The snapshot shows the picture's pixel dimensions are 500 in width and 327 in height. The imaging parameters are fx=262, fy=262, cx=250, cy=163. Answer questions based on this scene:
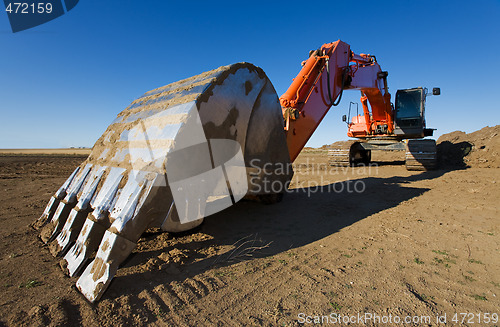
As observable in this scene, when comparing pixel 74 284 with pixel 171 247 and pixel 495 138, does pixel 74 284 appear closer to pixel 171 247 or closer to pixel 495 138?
pixel 171 247

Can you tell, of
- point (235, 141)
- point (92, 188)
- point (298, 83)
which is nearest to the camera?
point (92, 188)

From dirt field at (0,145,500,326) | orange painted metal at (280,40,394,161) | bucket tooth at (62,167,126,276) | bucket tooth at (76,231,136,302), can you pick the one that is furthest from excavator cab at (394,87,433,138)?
bucket tooth at (76,231,136,302)

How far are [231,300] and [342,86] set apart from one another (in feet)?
17.4

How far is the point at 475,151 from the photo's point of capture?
1048cm

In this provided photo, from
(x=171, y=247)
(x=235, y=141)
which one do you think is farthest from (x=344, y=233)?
(x=171, y=247)

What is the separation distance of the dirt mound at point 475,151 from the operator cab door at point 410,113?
2.49 metres

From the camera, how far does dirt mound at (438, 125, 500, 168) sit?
33.0ft

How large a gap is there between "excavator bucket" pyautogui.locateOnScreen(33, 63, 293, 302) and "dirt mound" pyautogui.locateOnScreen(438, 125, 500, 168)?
10.4 meters

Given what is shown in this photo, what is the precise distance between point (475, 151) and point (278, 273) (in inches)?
471

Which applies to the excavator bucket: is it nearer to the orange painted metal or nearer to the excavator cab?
the orange painted metal

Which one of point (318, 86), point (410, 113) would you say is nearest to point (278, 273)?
point (318, 86)

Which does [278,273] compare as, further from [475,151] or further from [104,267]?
[475,151]

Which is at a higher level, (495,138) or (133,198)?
(133,198)

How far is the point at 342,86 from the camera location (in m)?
5.93
